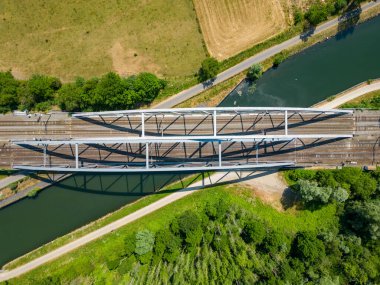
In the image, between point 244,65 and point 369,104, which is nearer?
point 369,104

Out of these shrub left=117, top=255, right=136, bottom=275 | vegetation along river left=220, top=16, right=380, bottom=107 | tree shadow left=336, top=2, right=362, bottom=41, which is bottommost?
shrub left=117, top=255, right=136, bottom=275

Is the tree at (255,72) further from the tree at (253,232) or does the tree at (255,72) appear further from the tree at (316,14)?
the tree at (253,232)

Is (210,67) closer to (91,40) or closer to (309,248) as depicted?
(91,40)

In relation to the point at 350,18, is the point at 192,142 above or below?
below

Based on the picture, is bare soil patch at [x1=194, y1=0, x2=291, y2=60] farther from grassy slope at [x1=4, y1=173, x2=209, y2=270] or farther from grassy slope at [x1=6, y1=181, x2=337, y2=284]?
grassy slope at [x1=6, y1=181, x2=337, y2=284]

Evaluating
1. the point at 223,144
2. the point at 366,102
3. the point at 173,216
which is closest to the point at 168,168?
the point at 173,216

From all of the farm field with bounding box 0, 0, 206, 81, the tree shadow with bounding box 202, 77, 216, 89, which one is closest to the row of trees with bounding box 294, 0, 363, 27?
the tree shadow with bounding box 202, 77, 216, 89

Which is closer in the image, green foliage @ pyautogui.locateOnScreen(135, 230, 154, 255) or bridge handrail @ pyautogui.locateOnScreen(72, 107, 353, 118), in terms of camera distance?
bridge handrail @ pyautogui.locateOnScreen(72, 107, 353, 118)
